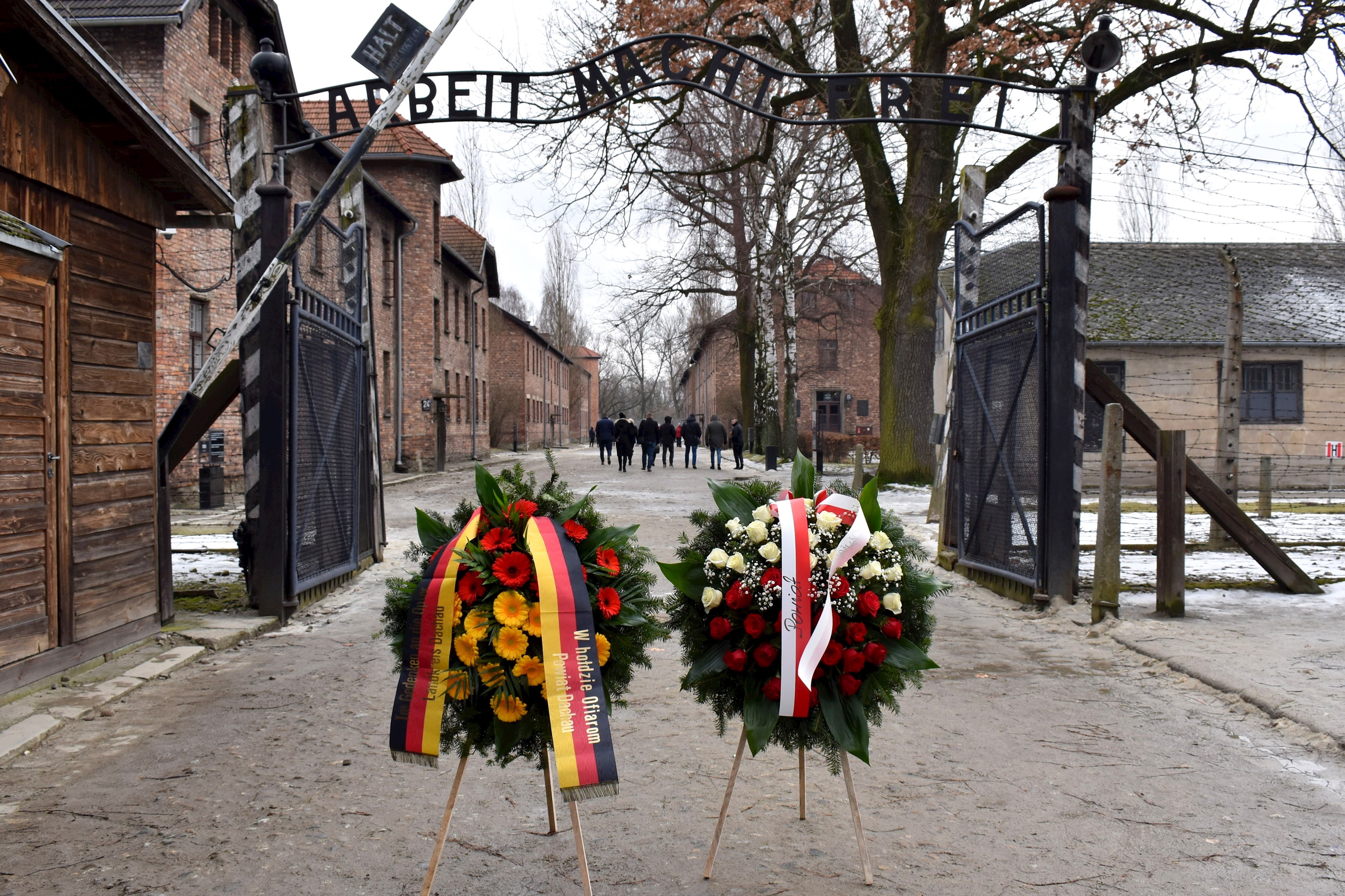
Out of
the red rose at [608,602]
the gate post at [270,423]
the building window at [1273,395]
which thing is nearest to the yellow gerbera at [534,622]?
the red rose at [608,602]

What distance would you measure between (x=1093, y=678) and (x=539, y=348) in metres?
64.9

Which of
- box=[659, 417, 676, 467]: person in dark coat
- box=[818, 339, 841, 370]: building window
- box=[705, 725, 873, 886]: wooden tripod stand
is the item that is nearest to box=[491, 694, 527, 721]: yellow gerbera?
box=[705, 725, 873, 886]: wooden tripod stand

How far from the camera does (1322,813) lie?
424 cm

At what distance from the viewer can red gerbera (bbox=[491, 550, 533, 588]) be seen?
3.36 meters

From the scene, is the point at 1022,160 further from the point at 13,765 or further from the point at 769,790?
the point at 13,765

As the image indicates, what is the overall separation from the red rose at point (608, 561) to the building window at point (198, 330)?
19.1 m

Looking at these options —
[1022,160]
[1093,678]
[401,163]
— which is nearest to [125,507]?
[1093,678]

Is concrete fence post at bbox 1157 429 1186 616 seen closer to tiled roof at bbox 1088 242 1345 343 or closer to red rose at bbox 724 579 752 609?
red rose at bbox 724 579 752 609

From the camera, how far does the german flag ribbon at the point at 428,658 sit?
3430mm

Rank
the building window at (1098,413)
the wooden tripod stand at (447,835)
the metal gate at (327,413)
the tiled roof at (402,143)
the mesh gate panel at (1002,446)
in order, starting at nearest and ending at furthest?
the wooden tripod stand at (447,835), the metal gate at (327,413), the mesh gate panel at (1002,446), the building window at (1098,413), the tiled roof at (402,143)

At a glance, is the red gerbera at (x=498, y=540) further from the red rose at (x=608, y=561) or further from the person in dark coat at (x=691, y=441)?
the person in dark coat at (x=691, y=441)

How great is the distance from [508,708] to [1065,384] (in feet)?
22.2

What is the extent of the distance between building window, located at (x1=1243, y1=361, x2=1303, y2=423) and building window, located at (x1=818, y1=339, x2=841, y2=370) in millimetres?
30814

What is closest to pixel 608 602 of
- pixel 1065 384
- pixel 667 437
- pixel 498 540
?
pixel 498 540
